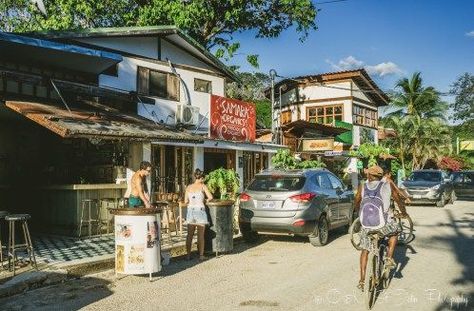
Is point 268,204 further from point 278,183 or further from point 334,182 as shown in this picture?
point 334,182

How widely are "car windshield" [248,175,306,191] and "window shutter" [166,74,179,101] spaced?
23.3ft

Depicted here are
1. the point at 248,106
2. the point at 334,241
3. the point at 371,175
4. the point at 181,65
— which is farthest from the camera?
the point at 248,106

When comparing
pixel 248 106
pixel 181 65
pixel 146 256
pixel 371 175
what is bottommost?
pixel 146 256

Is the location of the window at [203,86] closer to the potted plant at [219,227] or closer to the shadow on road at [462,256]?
the potted plant at [219,227]

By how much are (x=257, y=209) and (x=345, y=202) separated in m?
2.84

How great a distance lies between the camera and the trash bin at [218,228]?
973cm

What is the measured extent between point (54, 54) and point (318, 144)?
55.1 ft

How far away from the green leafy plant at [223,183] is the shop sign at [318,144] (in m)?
11.8

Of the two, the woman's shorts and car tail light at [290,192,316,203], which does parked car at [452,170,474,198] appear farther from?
the woman's shorts

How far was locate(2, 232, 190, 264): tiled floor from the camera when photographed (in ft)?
29.8

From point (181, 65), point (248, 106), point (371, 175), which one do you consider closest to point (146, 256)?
point (371, 175)

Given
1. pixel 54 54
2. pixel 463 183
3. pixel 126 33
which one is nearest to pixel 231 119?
pixel 126 33

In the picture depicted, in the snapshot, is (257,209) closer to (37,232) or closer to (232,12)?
(37,232)

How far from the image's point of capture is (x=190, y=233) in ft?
31.1
